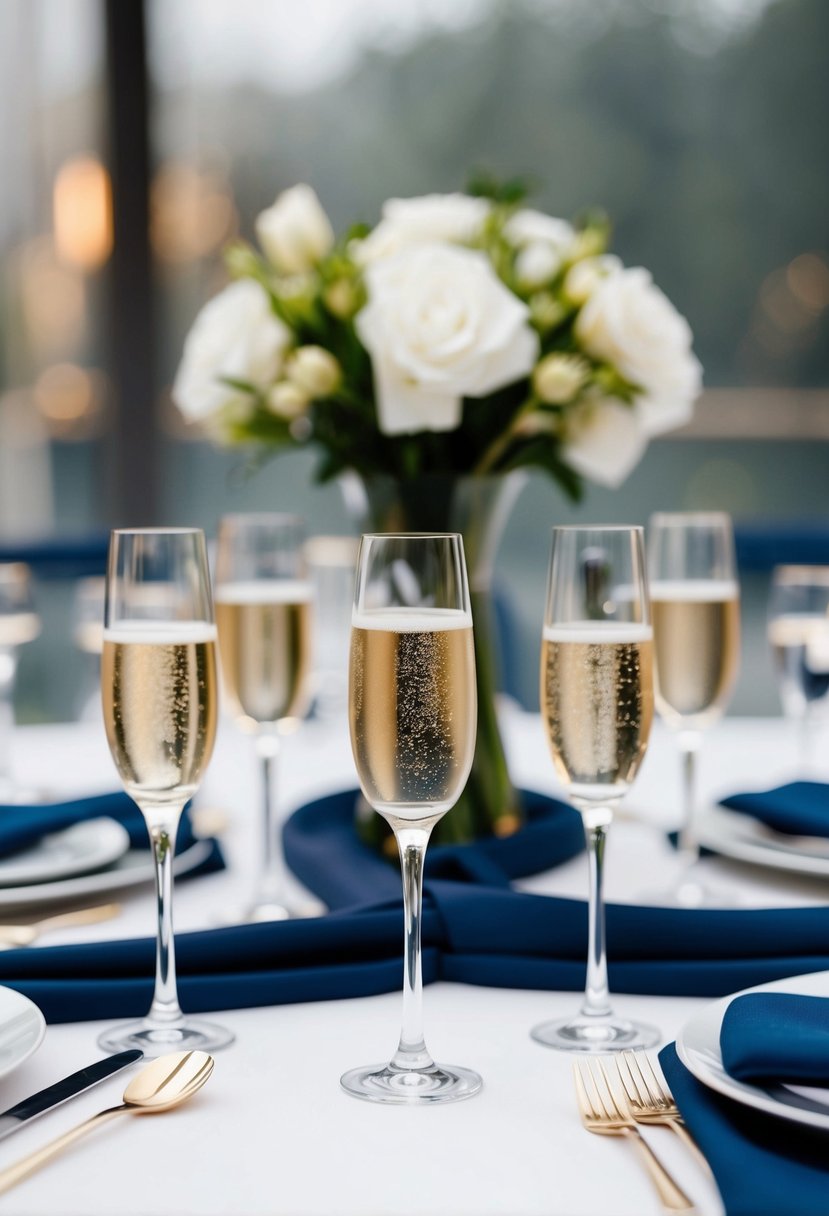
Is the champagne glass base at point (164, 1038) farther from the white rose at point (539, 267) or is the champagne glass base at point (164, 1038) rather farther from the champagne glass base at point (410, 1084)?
the white rose at point (539, 267)

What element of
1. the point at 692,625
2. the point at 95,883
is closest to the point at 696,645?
the point at 692,625

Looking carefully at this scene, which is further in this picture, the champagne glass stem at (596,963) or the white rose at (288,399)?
the white rose at (288,399)

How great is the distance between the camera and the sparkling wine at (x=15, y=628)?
5.43 ft

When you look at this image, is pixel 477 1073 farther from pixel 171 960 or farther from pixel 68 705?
pixel 68 705

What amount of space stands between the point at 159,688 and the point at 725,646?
2.03 ft

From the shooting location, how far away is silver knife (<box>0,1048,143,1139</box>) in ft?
2.50

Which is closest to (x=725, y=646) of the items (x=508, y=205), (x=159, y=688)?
(x=508, y=205)

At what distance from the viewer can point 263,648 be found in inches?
52.0

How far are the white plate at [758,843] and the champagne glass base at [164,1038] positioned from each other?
22.3 inches

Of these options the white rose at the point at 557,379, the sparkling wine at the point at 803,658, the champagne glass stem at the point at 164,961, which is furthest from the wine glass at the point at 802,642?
the champagne glass stem at the point at 164,961

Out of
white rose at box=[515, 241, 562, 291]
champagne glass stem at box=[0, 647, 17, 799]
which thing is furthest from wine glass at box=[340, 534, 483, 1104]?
champagne glass stem at box=[0, 647, 17, 799]

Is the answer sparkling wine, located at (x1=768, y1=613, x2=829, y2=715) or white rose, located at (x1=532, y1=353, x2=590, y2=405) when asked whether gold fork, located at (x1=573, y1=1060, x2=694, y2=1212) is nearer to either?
white rose, located at (x1=532, y1=353, x2=590, y2=405)

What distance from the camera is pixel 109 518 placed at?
15.3 feet

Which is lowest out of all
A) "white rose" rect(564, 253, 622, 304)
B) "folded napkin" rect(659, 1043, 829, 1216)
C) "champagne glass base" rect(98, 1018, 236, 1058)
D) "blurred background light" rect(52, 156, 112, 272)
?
"champagne glass base" rect(98, 1018, 236, 1058)
